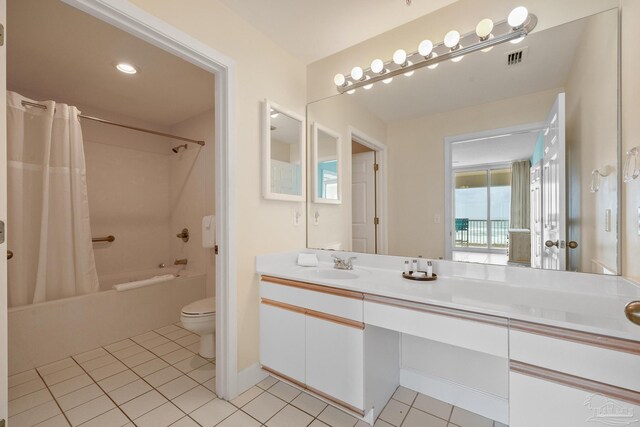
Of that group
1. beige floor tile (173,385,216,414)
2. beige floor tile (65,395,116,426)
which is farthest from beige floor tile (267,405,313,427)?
beige floor tile (65,395,116,426)

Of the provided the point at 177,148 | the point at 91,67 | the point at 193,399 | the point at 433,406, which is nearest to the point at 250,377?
the point at 193,399

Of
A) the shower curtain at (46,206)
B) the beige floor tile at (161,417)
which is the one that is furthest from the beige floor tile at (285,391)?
the shower curtain at (46,206)

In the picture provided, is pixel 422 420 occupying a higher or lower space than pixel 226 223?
lower

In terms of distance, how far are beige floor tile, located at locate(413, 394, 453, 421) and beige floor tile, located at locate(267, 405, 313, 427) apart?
0.67m

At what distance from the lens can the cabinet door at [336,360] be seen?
1424 mm

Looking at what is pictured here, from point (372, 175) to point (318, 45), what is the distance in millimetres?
1089

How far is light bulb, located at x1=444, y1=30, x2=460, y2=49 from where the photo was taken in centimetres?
152

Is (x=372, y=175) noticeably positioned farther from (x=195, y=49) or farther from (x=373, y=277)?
(x=195, y=49)

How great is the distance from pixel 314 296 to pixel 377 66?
5.26 feet

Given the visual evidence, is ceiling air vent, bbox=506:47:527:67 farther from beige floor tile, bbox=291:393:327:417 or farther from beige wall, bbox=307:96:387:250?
beige floor tile, bbox=291:393:327:417

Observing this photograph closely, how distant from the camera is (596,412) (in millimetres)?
875

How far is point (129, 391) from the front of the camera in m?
1.75

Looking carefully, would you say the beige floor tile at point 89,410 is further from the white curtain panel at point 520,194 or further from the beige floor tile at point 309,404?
the white curtain panel at point 520,194

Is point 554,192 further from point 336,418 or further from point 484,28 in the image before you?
point 336,418
